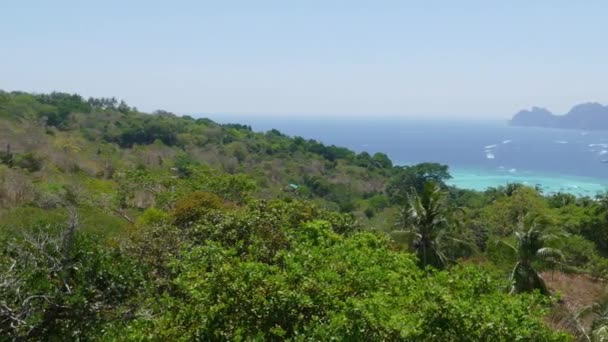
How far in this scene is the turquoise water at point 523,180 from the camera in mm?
113000

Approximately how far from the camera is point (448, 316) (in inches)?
328

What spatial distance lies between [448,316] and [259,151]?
80.0 metres

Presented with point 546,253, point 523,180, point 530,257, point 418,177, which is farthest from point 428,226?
point 523,180

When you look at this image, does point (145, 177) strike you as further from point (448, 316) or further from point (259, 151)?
point (259, 151)

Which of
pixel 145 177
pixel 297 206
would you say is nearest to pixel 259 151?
pixel 145 177

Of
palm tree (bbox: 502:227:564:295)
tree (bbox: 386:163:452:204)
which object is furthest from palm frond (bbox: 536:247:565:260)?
tree (bbox: 386:163:452:204)

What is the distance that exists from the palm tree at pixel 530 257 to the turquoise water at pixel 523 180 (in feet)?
300

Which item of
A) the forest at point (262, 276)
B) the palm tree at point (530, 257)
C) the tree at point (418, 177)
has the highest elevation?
the forest at point (262, 276)

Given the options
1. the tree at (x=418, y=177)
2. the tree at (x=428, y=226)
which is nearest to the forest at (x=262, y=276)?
the tree at (x=428, y=226)

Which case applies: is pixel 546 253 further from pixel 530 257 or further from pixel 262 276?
pixel 262 276

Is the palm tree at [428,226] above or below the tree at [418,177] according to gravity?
above

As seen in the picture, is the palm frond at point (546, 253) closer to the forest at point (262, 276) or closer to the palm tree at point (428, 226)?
the forest at point (262, 276)

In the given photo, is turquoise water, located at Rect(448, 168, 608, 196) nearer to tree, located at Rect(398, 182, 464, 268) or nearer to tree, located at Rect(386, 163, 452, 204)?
tree, located at Rect(386, 163, 452, 204)

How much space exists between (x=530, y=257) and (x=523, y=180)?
108526 millimetres
